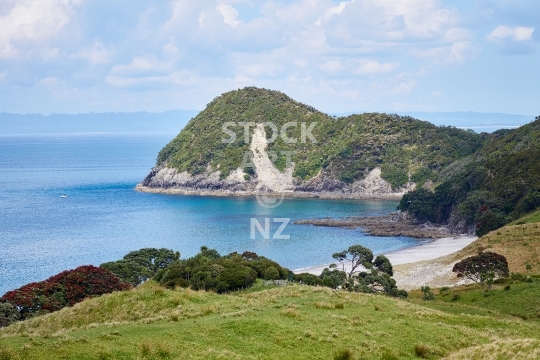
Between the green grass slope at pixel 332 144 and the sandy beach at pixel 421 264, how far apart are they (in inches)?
2073

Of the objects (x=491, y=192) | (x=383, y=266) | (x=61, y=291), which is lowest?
(x=383, y=266)

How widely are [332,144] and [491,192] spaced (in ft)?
223

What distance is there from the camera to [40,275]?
217ft

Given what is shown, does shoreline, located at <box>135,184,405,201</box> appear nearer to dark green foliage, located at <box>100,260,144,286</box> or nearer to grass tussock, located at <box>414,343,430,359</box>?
dark green foliage, located at <box>100,260,144,286</box>

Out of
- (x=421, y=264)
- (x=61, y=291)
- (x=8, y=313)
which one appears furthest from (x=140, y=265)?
(x=421, y=264)

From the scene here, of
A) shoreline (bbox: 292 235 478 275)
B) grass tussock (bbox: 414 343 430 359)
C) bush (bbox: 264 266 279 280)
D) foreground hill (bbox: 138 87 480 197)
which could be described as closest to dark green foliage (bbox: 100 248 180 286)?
bush (bbox: 264 266 279 280)

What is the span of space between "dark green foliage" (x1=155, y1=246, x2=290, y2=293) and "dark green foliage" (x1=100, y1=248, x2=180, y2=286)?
5.60 m

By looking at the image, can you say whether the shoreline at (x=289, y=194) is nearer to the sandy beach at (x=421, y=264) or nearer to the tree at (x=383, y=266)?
the sandy beach at (x=421, y=264)

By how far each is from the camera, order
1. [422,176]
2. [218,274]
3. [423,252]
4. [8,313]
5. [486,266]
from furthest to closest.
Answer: [422,176], [423,252], [486,266], [218,274], [8,313]

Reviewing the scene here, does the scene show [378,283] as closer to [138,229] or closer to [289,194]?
[138,229]

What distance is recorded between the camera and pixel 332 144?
15538 cm

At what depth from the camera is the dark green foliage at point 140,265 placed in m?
48.8

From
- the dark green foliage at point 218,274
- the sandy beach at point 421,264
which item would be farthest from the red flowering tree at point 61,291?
the sandy beach at point 421,264

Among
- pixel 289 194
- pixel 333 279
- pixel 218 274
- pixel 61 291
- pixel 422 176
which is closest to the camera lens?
pixel 61 291
